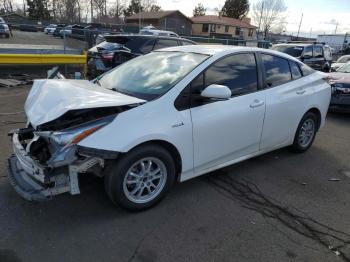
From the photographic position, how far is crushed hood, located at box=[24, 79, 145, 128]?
3.16 metres

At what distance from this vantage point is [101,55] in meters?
10.0

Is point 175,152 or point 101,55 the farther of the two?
point 101,55

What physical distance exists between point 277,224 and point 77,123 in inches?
88.5

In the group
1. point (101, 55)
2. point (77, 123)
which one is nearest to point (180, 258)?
point (77, 123)

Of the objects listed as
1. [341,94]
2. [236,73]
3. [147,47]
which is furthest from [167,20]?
[236,73]

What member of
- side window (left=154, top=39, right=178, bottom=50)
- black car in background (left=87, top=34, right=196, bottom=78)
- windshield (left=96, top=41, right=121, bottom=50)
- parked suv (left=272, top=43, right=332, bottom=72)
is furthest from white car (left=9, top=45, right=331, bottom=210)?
parked suv (left=272, top=43, right=332, bottom=72)

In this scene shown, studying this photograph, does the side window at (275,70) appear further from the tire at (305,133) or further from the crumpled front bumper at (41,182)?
the crumpled front bumper at (41,182)

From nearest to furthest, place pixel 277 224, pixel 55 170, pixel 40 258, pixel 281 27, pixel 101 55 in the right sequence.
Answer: pixel 40 258 → pixel 55 170 → pixel 277 224 → pixel 101 55 → pixel 281 27

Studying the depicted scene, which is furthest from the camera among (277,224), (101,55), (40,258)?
(101,55)

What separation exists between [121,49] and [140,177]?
705 cm

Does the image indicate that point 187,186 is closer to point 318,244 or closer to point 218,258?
point 218,258

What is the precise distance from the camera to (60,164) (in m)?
2.90

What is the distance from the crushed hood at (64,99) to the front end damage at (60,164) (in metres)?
0.17

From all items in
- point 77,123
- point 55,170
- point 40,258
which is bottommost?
point 40,258
